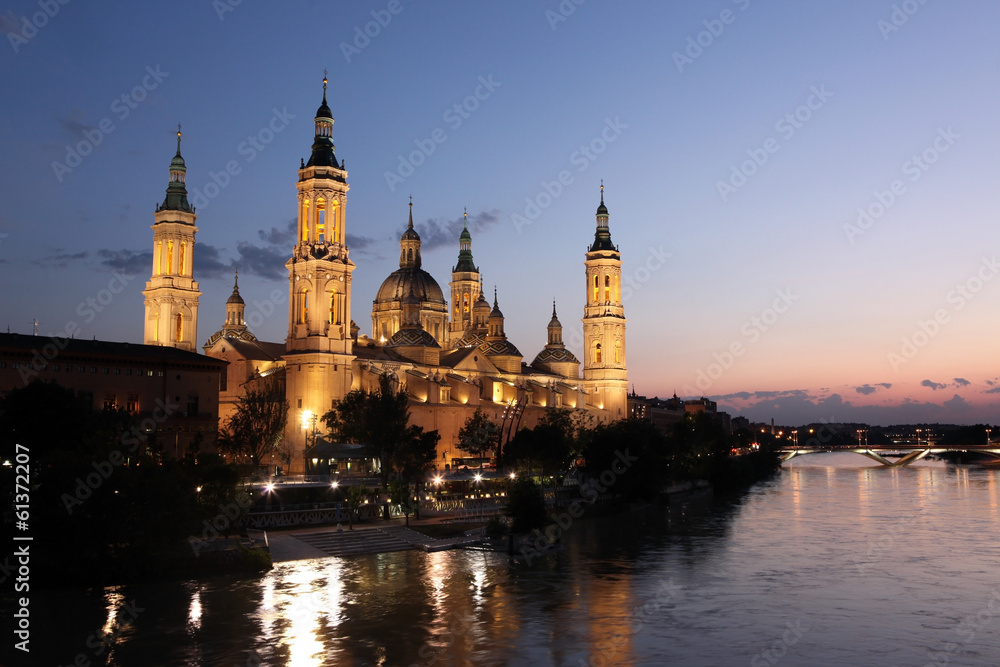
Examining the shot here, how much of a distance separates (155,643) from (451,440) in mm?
68998

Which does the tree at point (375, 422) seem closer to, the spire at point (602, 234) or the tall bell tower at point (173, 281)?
the tall bell tower at point (173, 281)

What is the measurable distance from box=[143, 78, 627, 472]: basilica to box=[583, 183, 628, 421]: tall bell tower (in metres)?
0.14

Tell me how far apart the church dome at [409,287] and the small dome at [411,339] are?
12.4 m

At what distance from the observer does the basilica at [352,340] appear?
83.7 m

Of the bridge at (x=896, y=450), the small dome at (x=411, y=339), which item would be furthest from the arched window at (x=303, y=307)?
the bridge at (x=896, y=450)

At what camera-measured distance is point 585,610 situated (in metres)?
33.0

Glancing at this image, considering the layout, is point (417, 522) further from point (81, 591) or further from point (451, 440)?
point (451, 440)

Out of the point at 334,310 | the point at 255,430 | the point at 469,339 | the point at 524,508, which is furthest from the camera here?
the point at 469,339

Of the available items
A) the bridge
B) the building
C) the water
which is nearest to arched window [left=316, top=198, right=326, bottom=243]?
the building

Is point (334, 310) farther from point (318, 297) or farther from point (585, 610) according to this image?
point (585, 610)

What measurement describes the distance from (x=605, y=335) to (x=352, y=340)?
126 ft

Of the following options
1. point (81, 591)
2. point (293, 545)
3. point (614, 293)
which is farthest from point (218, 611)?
point (614, 293)

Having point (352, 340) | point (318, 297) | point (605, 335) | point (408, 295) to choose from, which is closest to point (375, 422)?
point (318, 297)

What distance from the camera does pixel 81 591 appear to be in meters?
34.2
